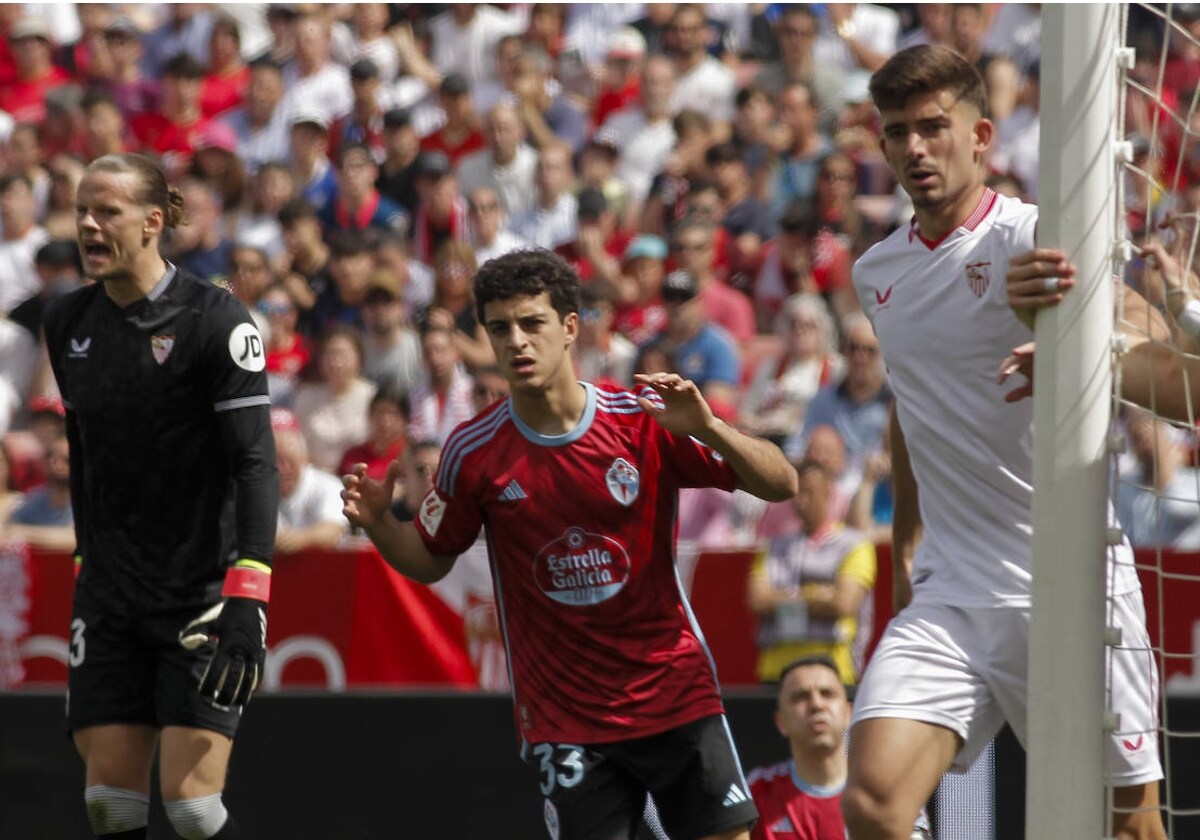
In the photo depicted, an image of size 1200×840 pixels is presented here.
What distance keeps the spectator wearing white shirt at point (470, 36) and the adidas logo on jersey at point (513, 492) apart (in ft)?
29.3

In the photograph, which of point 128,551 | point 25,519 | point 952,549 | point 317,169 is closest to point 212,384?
point 128,551

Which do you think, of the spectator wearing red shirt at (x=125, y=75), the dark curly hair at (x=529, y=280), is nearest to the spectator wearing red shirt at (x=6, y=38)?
the spectator wearing red shirt at (x=125, y=75)

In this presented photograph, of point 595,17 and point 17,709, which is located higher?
point 595,17

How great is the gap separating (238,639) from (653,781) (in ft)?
4.28

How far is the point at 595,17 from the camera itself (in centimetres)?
1405

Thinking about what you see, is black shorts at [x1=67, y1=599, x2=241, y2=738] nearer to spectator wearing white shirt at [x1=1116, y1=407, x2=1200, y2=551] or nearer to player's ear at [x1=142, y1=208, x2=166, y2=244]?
player's ear at [x1=142, y1=208, x2=166, y2=244]

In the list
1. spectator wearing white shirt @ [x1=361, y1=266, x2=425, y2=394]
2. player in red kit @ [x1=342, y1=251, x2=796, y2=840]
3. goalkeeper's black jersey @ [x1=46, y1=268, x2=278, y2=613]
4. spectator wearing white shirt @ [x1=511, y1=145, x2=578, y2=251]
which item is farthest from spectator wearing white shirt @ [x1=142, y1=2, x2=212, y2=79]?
player in red kit @ [x1=342, y1=251, x2=796, y2=840]

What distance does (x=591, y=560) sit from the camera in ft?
17.5

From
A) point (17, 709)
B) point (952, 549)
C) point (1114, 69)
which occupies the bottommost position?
point (17, 709)

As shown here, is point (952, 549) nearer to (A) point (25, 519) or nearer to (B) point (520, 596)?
(B) point (520, 596)

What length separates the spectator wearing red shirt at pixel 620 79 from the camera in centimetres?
1328

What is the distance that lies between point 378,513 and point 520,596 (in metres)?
0.50

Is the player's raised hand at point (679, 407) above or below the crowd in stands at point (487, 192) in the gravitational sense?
below

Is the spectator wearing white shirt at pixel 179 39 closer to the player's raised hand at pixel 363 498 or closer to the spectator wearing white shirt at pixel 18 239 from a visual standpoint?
the spectator wearing white shirt at pixel 18 239
